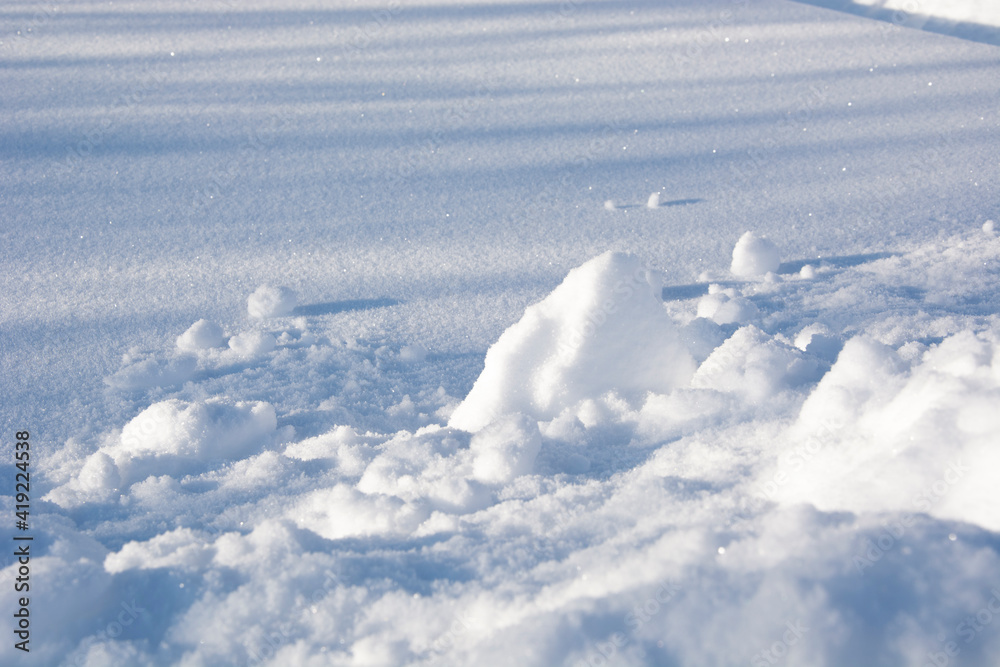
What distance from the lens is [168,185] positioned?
2.79 meters

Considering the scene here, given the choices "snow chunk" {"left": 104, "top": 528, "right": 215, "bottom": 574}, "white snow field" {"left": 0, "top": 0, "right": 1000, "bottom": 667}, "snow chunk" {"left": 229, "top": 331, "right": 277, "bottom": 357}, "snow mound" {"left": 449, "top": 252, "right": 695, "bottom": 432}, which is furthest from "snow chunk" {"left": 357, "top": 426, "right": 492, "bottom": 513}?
"snow chunk" {"left": 229, "top": 331, "right": 277, "bottom": 357}

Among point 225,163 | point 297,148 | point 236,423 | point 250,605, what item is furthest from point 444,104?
point 250,605

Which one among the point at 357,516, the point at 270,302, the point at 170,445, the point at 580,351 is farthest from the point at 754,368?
the point at 270,302

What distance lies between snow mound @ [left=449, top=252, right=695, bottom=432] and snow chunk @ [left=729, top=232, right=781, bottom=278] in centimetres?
81

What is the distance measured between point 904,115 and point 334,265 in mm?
2896

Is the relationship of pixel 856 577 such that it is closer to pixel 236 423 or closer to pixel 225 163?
pixel 236 423

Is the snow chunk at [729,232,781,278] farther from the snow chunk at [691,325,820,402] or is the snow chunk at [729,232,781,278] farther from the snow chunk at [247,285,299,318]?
the snow chunk at [247,285,299,318]

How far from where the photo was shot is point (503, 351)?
1499 mm

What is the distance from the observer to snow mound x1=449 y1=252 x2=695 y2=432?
1.48 meters

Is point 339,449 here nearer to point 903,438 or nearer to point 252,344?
point 252,344

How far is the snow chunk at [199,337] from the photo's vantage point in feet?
6.22

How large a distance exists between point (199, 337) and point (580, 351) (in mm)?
1088

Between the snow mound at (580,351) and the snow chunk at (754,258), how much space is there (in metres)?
0.81

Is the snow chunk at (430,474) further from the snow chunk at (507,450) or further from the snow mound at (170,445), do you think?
the snow mound at (170,445)
